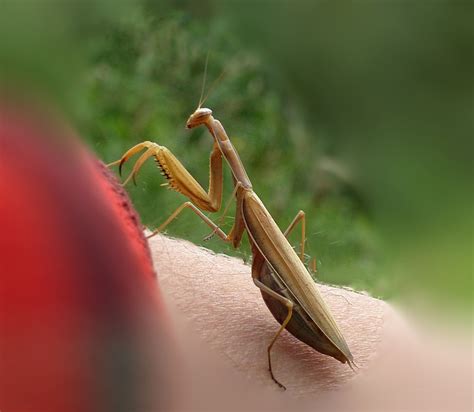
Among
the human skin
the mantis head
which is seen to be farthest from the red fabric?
the mantis head

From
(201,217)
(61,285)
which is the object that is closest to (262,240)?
(201,217)

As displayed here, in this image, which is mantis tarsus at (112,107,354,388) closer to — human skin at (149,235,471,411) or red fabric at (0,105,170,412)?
human skin at (149,235,471,411)

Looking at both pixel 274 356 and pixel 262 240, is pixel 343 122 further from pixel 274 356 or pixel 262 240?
pixel 274 356

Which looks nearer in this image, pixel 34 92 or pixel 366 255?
pixel 34 92

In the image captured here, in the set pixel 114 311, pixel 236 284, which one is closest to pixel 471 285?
pixel 236 284

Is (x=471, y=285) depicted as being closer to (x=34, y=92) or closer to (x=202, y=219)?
(x=202, y=219)

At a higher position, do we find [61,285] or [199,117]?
[199,117]
